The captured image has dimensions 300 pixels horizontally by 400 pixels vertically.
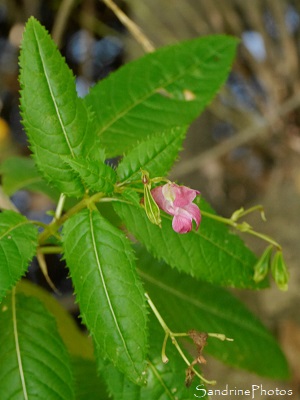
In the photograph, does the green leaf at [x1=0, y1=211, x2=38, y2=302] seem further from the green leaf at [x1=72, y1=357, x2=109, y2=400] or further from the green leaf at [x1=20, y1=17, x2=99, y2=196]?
the green leaf at [x1=72, y1=357, x2=109, y2=400]

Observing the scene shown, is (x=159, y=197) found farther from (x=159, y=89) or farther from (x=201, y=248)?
(x=159, y=89)

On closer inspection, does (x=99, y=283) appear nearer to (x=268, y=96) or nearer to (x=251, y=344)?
(x=251, y=344)

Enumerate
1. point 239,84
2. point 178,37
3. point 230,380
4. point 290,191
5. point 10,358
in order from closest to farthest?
point 10,358, point 230,380, point 290,191, point 178,37, point 239,84

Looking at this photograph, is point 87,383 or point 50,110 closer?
point 50,110

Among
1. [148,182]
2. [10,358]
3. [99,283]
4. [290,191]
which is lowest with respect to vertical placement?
[10,358]

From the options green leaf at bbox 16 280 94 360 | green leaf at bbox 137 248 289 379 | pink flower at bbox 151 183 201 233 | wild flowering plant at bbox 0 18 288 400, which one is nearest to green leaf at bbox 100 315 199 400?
wild flowering plant at bbox 0 18 288 400

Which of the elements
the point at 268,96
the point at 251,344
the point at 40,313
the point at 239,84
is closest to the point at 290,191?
the point at 268,96

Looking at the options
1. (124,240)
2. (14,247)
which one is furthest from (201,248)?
(14,247)
